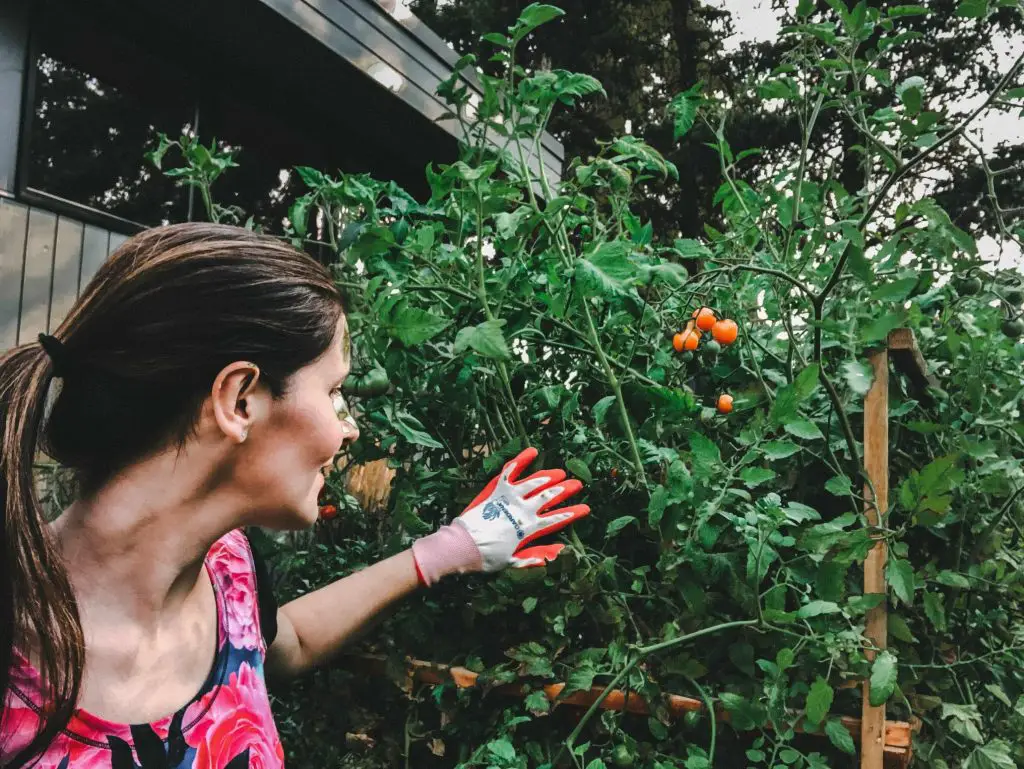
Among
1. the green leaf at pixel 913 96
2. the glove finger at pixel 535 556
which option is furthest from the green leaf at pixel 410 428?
the green leaf at pixel 913 96

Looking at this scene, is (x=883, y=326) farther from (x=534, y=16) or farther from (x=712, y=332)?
(x=534, y=16)

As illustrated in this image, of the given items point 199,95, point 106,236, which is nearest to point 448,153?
point 199,95

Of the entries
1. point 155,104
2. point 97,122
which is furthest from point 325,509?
point 155,104

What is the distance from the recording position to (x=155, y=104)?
4.10 metres

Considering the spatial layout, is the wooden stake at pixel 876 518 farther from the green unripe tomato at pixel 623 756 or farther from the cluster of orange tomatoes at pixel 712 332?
the green unripe tomato at pixel 623 756

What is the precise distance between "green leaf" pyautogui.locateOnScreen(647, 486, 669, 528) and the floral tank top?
0.63 meters

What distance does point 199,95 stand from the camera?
4.33m

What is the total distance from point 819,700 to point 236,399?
0.89 meters

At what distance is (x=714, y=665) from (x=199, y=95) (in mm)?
4082

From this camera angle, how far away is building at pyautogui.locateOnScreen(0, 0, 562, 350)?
3473mm

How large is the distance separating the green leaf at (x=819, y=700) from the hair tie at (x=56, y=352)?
3.52 ft

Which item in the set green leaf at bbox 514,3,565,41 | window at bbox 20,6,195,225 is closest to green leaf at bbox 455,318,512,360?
green leaf at bbox 514,3,565,41

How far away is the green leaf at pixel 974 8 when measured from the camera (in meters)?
0.97

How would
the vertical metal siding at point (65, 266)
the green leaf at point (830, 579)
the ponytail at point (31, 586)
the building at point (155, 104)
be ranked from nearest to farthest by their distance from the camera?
the ponytail at point (31, 586) < the green leaf at point (830, 579) < the building at point (155, 104) < the vertical metal siding at point (65, 266)
